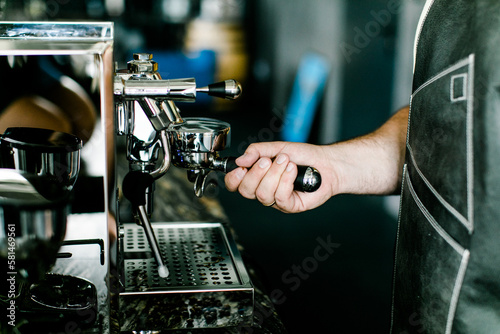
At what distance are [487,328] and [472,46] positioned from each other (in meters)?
→ 0.41

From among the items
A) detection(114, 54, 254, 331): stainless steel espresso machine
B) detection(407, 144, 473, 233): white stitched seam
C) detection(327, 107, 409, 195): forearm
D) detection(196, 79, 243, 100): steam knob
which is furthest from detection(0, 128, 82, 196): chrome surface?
detection(327, 107, 409, 195): forearm

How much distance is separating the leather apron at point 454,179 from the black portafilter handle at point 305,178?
16 centimetres

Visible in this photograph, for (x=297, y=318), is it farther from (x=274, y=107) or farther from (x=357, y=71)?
(x=274, y=107)

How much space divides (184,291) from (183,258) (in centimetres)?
15

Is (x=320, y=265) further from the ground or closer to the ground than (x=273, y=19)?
closer to the ground

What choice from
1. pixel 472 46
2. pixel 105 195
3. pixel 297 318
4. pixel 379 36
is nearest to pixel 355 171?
pixel 472 46

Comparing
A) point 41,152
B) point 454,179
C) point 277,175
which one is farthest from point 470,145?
point 41,152

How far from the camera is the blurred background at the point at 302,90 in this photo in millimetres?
2855

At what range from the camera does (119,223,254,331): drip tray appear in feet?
2.70

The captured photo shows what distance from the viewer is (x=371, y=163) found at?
1.21 meters

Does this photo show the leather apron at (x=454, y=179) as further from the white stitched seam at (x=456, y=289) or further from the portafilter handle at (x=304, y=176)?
the portafilter handle at (x=304, y=176)

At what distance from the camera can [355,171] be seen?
1203mm

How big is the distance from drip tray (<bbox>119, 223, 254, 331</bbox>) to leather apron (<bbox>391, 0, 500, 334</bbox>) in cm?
29

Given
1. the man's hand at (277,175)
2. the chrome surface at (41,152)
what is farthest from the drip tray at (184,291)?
the chrome surface at (41,152)
